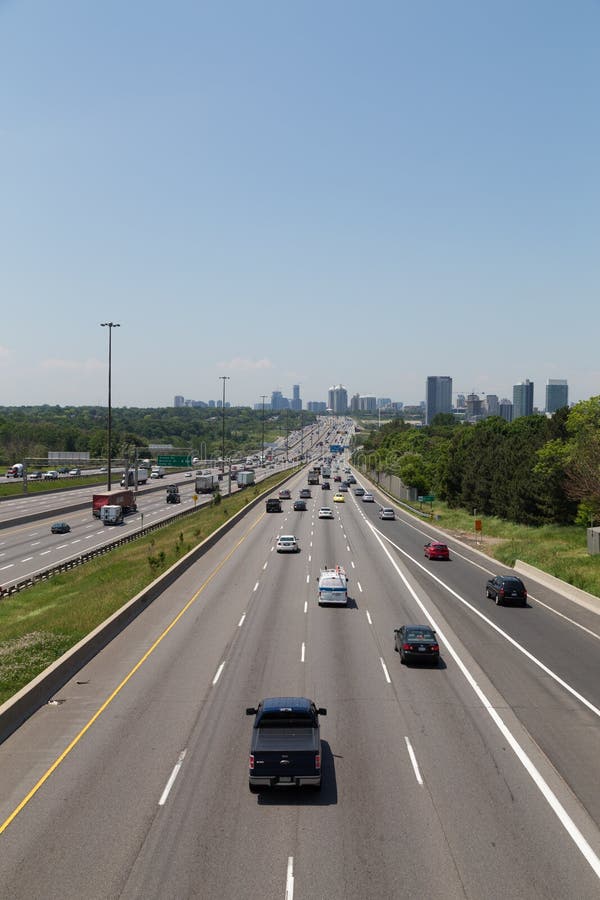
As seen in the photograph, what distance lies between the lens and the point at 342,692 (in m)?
23.6

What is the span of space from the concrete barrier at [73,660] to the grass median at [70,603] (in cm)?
109

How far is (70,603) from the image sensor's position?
135ft

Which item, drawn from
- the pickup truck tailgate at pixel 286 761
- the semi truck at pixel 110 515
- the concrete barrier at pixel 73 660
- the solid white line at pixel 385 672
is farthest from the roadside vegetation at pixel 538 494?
the semi truck at pixel 110 515

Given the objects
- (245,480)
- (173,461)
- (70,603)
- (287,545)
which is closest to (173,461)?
(173,461)

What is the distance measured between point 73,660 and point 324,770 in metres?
12.0

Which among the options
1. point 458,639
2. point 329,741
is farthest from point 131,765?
point 458,639

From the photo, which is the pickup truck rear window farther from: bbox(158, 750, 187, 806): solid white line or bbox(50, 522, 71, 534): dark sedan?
bbox(50, 522, 71, 534): dark sedan

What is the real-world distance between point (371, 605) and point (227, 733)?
63.9 feet

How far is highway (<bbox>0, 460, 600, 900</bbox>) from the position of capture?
13.0 meters

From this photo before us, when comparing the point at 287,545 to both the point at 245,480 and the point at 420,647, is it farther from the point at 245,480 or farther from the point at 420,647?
the point at 245,480

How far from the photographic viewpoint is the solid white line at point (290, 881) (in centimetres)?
1223

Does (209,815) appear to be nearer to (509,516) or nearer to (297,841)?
(297,841)

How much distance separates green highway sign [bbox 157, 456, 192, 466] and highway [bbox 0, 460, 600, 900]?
399 feet

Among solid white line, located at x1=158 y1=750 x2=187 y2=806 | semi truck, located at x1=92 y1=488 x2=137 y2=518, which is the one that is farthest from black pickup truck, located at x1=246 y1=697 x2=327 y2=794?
semi truck, located at x1=92 y1=488 x2=137 y2=518
